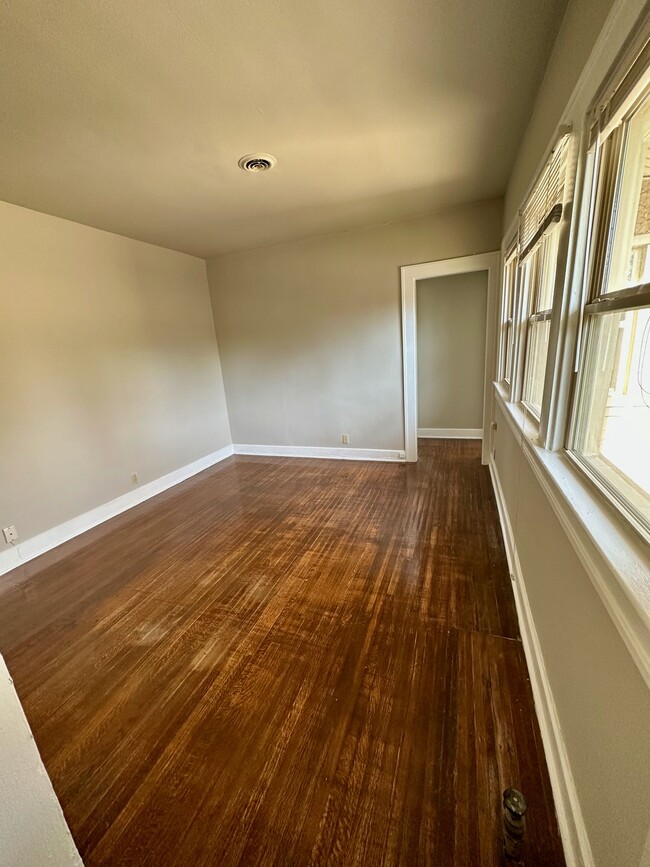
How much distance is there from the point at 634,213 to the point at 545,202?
92cm

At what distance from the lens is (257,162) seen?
86.7 inches

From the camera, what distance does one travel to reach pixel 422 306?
4691 mm

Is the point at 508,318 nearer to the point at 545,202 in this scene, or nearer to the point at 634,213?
the point at 545,202

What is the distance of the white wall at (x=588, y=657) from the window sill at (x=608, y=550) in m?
0.11

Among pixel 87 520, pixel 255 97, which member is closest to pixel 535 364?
pixel 255 97

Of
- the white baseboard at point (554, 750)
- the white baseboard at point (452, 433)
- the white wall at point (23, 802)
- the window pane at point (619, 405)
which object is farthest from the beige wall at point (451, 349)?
the white wall at point (23, 802)

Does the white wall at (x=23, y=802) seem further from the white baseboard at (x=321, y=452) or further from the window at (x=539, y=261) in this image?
the white baseboard at (x=321, y=452)

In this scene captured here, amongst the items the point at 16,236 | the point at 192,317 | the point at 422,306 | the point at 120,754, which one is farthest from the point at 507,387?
the point at 16,236

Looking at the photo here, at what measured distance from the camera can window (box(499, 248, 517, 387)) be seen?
2.70m

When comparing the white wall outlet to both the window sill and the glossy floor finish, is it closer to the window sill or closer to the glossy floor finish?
the glossy floor finish

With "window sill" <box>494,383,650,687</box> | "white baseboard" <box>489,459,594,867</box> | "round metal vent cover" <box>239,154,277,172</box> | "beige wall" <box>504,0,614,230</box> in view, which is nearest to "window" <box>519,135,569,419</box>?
"beige wall" <box>504,0,614,230</box>

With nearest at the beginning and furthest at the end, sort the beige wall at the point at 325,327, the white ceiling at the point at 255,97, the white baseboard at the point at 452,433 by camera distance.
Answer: the white ceiling at the point at 255,97
the beige wall at the point at 325,327
the white baseboard at the point at 452,433

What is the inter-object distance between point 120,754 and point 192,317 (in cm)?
408

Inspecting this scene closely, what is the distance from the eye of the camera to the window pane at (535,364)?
1.86 metres
